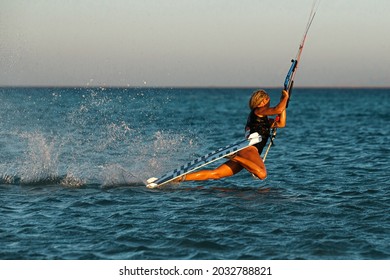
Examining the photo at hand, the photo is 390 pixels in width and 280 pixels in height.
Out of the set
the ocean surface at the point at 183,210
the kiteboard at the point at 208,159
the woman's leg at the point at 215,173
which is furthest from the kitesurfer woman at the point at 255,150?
the ocean surface at the point at 183,210

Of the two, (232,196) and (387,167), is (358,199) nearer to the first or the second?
(232,196)

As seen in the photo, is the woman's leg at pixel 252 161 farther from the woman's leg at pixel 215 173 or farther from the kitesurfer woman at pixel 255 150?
the woman's leg at pixel 215 173

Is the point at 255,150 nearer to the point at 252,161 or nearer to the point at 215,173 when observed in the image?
the point at 252,161

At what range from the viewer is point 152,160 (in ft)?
55.0

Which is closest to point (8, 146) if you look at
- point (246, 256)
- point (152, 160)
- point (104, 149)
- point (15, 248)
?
point (104, 149)

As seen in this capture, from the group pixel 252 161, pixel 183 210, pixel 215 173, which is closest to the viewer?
pixel 183 210

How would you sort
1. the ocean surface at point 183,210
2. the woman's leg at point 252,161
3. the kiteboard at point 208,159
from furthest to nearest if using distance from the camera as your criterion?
the kiteboard at point 208,159 → the woman's leg at point 252,161 → the ocean surface at point 183,210

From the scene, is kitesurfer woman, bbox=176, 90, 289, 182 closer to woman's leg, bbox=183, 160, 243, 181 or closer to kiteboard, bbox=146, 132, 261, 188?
woman's leg, bbox=183, 160, 243, 181

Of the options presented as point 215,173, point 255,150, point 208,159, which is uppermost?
point 255,150

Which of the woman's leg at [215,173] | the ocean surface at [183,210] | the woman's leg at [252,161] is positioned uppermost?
the woman's leg at [252,161]

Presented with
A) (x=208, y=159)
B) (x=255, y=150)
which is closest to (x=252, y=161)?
(x=255, y=150)

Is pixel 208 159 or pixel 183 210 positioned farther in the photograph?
pixel 208 159

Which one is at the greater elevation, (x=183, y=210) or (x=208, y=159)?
(x=208, y=159)

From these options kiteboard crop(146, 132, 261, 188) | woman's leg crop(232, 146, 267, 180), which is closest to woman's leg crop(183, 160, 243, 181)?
kiteboard crop(146, 132, 261, 188)
